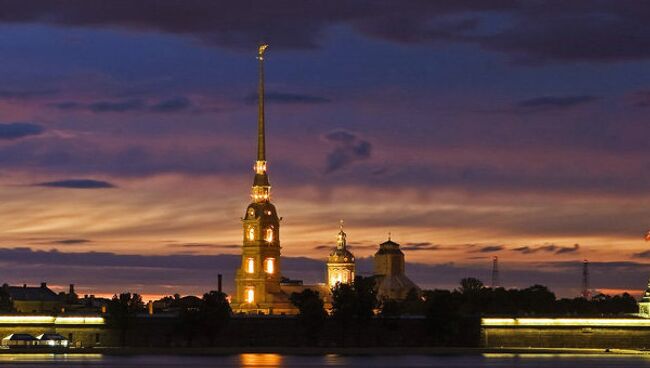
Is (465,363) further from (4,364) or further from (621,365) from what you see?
(4,364)

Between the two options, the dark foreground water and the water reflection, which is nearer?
the dark foreground water

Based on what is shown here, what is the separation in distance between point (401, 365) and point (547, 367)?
56.3 ft

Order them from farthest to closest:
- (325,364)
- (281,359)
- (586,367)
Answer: (281,359)
(325,364)
(586,367)

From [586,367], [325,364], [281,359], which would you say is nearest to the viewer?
[586,367]

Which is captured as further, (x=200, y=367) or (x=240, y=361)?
(x=240, y=361)

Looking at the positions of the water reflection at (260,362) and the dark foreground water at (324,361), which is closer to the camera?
the dark foreground water at (324,361)

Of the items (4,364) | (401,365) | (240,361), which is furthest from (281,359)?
(4,364)

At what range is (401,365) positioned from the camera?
178 m

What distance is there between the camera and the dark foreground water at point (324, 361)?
173175 millimetres

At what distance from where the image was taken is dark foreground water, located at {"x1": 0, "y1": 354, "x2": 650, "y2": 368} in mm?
173175

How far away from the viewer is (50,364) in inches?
6737

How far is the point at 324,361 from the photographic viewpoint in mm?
188000

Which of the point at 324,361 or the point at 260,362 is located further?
the point at 324,361

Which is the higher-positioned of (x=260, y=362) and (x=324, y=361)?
(x=324, y=361)
